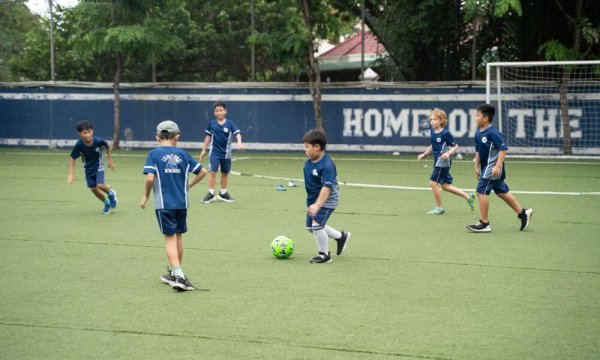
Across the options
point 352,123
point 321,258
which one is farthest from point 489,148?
point 352,123

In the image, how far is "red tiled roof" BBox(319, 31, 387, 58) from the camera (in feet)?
85.6

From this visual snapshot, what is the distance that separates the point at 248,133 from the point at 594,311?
19.3 metres

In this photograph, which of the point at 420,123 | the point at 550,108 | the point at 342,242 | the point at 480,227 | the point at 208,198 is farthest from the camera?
the point at 420,123

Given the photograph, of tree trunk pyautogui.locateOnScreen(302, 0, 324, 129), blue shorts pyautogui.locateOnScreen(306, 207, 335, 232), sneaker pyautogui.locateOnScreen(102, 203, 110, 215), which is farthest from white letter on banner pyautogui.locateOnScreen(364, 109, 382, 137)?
blue shorts pyautogui.locateOnScreen(306, 207, 335, 232)

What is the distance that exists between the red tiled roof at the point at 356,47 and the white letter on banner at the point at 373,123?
2527 millimetres

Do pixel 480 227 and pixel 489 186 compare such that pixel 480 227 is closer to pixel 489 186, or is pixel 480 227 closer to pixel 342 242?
pixel 489 186

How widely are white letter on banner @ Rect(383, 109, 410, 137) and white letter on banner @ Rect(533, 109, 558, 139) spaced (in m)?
3.61

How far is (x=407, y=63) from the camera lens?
25406mm

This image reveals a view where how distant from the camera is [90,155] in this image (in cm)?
1302

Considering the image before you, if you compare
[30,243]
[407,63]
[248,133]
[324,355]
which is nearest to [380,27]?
[407,63]

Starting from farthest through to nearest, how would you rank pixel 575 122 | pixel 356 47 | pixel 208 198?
pixel 356 47
pixel 575 122
pixel 208 198

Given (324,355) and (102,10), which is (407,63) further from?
(324,355)

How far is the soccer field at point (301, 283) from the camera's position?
19.3ft

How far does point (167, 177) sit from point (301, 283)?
62.9 inches
